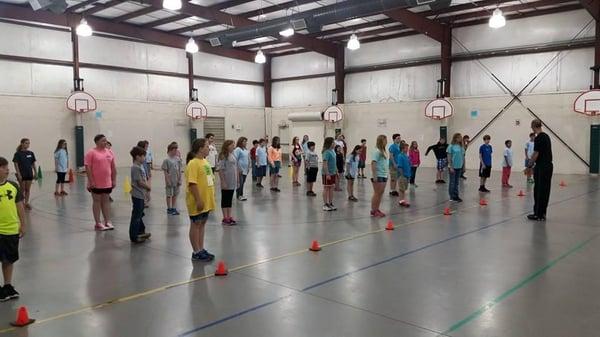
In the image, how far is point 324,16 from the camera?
15.5 meters

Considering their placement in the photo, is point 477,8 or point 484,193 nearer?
point 484,193

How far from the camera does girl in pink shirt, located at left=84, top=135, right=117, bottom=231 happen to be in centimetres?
770

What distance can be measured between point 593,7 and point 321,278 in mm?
17696

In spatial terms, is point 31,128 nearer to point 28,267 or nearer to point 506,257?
point 28,267

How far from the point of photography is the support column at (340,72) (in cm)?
2552

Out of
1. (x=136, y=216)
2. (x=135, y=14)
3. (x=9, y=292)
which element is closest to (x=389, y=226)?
(x=136, y=216)

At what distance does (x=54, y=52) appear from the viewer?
20219mm

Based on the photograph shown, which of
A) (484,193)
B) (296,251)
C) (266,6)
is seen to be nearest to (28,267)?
(296,251)

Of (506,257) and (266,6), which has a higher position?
(266,6)

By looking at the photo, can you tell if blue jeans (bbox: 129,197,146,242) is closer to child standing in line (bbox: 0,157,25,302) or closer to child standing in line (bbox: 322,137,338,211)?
child standing in line (bbox: 0,157,25,302)

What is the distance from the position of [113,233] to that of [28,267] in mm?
2058

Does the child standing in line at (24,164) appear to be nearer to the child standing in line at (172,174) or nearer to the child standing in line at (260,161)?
the child standing in line at (172,174)

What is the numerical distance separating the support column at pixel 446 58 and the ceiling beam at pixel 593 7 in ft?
18.6

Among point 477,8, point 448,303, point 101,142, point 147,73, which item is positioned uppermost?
point 477,8
